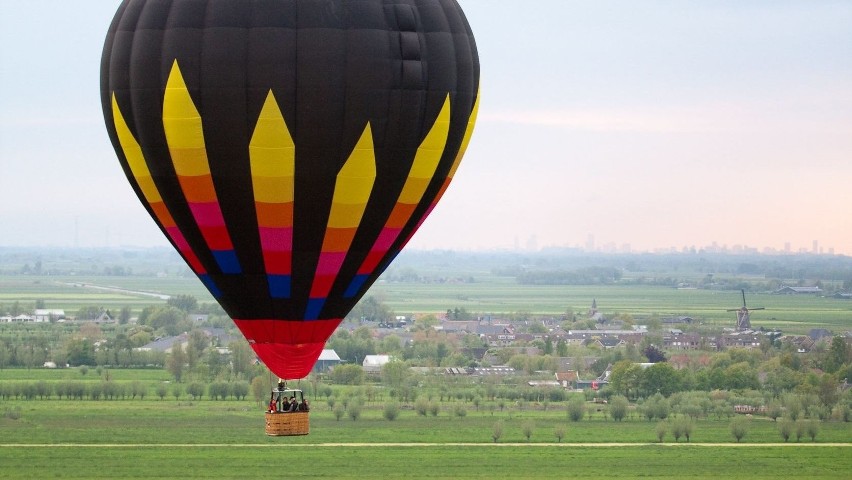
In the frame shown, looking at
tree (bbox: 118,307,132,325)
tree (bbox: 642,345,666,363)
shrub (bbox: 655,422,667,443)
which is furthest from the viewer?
tree (bbox: 118,307,132,325)

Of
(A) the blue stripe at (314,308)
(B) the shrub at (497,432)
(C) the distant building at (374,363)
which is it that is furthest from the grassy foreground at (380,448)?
(A) the blue stripe at (314,308)

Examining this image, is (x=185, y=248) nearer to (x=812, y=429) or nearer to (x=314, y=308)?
(x=314, y=308)

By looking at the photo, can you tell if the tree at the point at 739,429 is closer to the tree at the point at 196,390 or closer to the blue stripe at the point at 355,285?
the tree at the point at 196,390

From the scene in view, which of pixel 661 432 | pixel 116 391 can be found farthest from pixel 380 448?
pixel 116 391

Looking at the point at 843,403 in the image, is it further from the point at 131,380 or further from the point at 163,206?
the point at 163,206

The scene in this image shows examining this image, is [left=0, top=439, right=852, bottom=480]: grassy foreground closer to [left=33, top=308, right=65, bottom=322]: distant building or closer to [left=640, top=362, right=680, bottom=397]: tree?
[left=640, top=362, right=680, bottom=397]: tree

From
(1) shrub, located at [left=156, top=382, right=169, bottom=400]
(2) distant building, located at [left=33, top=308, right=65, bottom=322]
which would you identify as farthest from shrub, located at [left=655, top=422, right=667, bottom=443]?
(2) distant building, located at [left=33, top=308, right=65, bottom=322]
